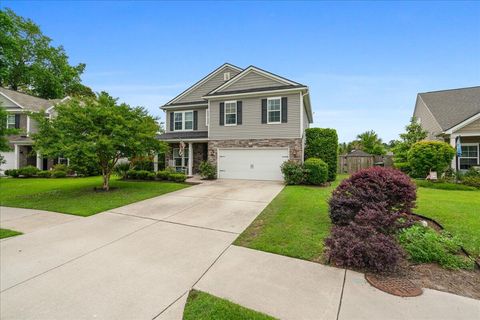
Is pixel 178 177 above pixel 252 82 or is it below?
below

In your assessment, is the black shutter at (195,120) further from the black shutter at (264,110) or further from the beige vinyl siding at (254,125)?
the black shutter at (264,110)

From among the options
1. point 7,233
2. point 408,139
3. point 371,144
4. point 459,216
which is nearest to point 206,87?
point 7,233

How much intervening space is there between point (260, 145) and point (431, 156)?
9.41m

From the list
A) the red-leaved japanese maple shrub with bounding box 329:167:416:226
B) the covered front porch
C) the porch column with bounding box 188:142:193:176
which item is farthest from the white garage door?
the red-leaved japanese maple shrub with bounding box 329:167:416:226

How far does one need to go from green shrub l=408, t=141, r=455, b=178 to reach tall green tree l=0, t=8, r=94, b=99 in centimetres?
3529

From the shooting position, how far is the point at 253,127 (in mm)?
13328

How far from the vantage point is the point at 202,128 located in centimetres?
1608

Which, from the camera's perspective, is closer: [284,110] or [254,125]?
[284,110]

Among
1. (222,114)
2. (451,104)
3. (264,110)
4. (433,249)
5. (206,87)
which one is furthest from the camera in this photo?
(206,87)

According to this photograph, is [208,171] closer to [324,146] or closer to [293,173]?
[293,173]

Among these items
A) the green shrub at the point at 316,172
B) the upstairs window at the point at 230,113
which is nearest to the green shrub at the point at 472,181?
the green shrub at the point at 316,172

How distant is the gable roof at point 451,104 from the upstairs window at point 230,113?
13.1m

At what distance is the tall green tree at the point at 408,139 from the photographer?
652 inches

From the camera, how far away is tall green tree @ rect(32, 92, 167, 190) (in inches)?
349
